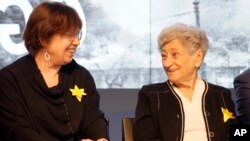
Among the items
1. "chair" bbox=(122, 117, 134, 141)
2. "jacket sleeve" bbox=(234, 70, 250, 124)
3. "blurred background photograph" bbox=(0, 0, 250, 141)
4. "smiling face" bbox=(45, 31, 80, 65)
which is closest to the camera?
"smiling face" bbox=(45, 31, 80, 65)

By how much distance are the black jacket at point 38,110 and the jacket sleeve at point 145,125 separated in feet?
0.51

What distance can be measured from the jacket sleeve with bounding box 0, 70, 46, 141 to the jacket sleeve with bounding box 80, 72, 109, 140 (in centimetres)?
27

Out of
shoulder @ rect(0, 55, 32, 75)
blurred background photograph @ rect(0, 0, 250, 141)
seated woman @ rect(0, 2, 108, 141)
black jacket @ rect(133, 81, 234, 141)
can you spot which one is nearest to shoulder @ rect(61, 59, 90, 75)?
seated woman @ rect(0, 2, 108, 141)

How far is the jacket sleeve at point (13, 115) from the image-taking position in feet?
8.25

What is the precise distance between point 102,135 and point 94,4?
3.71ft

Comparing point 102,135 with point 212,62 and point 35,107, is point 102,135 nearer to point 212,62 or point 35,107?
point 35,107

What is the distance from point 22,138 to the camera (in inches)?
98.9

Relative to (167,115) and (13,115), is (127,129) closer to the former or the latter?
(167,115)

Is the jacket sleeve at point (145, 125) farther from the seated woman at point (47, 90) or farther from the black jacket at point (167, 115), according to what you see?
the seated woman at point (47, 90)

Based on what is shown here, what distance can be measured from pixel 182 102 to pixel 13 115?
81cm

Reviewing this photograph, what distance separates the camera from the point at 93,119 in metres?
2.71

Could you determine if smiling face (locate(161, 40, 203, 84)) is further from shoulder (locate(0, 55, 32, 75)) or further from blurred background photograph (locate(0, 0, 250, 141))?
blurred background photograph (locate(0, 0, 250, 141))

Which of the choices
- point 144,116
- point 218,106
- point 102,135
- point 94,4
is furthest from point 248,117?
point 94,4

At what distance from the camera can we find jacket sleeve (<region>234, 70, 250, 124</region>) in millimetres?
2871
